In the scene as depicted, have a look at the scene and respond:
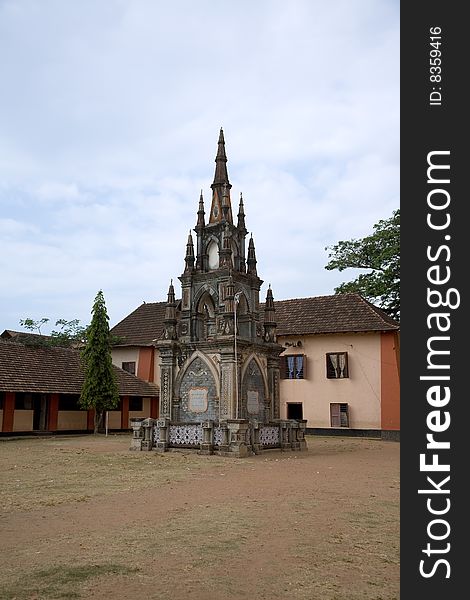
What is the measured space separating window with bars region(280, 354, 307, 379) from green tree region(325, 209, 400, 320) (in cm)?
625

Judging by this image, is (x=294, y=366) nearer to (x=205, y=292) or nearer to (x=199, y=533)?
(x=205, y=292)

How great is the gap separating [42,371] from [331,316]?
1413 cm

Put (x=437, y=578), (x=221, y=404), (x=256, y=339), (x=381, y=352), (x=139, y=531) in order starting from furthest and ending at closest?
(x=381, y=352) < (x=256, y=339) < (x=221, y=404) < (x=139, y=531) < (x=437, y=578)

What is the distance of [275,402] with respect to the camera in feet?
66.4

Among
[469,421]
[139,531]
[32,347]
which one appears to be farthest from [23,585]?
[32,347]

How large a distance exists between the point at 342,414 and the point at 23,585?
25285mm

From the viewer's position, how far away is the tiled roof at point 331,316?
2877 cm

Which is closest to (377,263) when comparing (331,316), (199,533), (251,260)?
(331,316)

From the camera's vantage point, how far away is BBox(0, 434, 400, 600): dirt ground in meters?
5.16

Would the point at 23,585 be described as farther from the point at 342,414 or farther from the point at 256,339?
the point at 342,414

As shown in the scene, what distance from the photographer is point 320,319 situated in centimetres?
3061

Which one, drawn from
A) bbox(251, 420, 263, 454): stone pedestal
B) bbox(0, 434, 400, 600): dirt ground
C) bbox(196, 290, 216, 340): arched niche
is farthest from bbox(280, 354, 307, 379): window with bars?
bbox(0, 434, 400, 600): dirt ground

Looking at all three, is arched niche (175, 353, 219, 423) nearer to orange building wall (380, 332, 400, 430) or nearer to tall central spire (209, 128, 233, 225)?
tall central spire (209, 128, 233, 225)

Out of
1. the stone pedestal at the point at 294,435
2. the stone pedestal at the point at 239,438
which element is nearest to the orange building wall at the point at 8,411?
the stone pedestal at the point at 239,438
